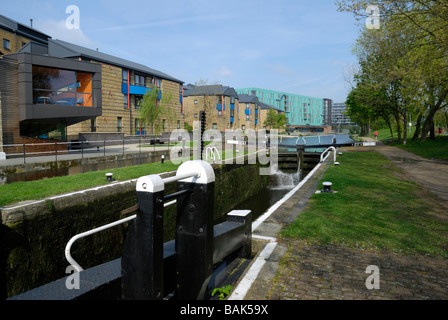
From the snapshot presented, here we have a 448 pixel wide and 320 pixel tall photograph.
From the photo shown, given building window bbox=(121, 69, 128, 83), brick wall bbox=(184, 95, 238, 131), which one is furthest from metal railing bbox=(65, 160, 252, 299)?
brick wall bbox=(184, 95, 238, 131)

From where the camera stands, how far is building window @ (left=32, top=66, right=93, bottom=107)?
1738 centimetres

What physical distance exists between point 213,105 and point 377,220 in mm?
58726

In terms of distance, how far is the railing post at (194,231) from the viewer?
3.18m

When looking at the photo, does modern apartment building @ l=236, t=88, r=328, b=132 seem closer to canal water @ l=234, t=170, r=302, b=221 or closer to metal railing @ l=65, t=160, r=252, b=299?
canal water @ l=234, t=170, r=302, b=221

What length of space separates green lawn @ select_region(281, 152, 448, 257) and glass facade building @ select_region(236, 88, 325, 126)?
428ft

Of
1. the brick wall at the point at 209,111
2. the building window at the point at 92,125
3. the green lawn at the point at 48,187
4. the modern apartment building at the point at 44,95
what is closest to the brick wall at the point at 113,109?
the building window at the point at 92,125

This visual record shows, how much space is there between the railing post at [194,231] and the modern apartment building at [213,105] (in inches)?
2182

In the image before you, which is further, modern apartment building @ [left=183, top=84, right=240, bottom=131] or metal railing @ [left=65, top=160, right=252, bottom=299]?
modern apartment building @ [left=183, top=84, right=240, bottom=131]

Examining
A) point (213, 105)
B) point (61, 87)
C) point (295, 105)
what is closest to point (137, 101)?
point (61, 87)

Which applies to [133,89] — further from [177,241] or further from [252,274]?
[177,241]

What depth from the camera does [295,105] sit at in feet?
526

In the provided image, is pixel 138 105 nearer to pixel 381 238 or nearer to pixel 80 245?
pixel 80 245

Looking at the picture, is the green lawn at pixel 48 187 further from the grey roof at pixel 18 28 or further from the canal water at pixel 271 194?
the grey roof at pixel 18 28

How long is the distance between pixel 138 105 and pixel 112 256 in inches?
1260
